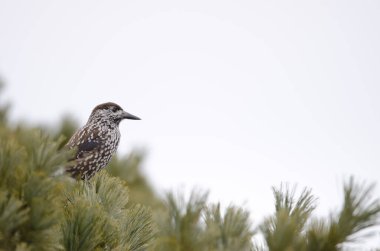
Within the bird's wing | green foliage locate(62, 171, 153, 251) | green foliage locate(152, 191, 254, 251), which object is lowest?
green foliage locate(62, 171, 153, 251)

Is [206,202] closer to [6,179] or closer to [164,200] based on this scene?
[164,200]

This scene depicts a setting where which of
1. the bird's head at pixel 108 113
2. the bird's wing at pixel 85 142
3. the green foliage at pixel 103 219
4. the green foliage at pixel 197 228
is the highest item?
the bird's head at pixel 108 113

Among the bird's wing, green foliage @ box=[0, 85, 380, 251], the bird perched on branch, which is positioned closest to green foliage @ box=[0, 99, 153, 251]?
green foliage @ box=[0, 85, 380, 251]

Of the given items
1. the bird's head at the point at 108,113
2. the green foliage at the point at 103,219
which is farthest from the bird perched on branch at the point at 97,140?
the green foliage at the point at 103,219

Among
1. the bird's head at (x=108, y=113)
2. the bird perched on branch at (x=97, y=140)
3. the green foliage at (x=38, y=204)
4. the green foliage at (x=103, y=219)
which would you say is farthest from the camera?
the bird's head at (x=108, y=113)

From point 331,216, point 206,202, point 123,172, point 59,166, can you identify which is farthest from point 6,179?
point 123,172

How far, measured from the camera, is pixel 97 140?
576 centimetres

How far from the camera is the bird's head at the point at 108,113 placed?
20.8ft

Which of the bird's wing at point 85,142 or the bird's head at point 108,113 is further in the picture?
the bird's head at point 108,113

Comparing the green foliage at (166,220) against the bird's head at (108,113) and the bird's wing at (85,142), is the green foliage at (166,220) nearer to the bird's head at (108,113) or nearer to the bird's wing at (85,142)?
the bird's wing at (85,142)

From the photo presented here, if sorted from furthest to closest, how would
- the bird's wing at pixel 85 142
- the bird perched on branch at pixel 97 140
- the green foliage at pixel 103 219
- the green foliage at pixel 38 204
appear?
the bird's wing at pixel 85 142
the bird perched on branch at pixel 97 140
the green foliage at pixel 103 219
the green foliage at pixel 38 204

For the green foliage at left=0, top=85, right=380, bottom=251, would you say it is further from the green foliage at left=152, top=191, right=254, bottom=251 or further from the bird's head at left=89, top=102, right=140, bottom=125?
the bird's head at left=89, top=102, right=140, bottom=125

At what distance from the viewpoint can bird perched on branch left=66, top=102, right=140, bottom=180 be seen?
5.36m

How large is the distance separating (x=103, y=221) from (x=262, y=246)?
591mm
